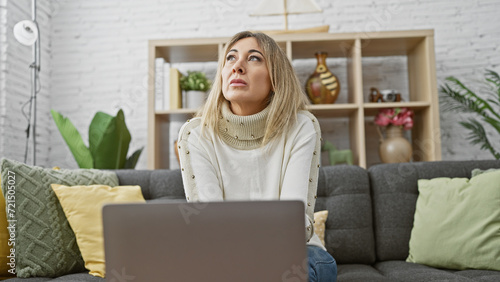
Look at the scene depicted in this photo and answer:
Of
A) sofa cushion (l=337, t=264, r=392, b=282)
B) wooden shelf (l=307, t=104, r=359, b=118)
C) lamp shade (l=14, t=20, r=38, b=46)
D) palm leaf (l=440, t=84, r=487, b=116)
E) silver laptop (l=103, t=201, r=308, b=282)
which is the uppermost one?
lamp shade (l=14, t=20, r=38, b=46)

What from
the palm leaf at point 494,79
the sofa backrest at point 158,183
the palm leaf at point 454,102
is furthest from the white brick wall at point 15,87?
the palm leaf at point 494,79

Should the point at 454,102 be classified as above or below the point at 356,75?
below

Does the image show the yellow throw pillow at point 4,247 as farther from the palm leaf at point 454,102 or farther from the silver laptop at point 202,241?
the palm leaf at point 454,102

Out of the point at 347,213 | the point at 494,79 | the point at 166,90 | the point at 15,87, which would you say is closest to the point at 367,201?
the point at 347,213

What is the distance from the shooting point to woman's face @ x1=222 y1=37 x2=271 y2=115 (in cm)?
134

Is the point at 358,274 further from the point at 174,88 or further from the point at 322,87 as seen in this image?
the point at 174,88

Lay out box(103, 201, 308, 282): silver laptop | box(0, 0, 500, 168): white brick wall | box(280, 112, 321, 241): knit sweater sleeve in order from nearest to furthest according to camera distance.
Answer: box(103, 201, 308, 282): silver laptop, box(280, 112, 321, 241): knit sweater sleeve, box(0, 0, 500, 168): white brick wall

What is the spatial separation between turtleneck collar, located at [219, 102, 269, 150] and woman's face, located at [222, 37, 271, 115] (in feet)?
0.15

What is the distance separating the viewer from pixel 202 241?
0.67 meters

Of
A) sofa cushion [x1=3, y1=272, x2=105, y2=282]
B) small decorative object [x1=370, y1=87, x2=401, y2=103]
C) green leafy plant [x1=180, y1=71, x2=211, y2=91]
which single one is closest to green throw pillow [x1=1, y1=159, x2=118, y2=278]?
sofa cushion [x1=3, y1=272, x2=105, y2=282]

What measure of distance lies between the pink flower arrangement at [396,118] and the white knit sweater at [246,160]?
1536 mm

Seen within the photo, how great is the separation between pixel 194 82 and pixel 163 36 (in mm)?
611

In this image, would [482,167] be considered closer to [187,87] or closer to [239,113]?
[239,113]

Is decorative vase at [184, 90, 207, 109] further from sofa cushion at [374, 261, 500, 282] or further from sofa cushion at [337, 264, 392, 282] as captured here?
sofa cushion at [374, 261, 500, 282]
